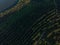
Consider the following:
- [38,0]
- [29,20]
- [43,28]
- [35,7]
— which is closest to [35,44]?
[43,28]

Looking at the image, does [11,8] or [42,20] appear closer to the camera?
[42,20]

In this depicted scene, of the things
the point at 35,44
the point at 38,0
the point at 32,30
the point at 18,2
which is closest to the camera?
the point at 35,44

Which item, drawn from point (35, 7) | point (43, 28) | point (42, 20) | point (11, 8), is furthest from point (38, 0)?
point (43, 28)

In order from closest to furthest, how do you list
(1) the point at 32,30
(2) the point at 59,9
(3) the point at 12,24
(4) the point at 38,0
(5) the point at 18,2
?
(1) the point at 32,30 → (2) the point at 59,9 → (3) the point at 12,24 → (4) the point at 38,0 → (5) the point at 18,2

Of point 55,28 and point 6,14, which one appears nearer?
point 55,28

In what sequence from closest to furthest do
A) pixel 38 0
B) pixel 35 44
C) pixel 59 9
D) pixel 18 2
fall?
1. pixel 35 44
2. pixel 59 9
3. pixel 38 0
4. pixel 18 2

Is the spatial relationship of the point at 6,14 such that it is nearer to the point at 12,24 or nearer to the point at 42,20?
the point at 12,24

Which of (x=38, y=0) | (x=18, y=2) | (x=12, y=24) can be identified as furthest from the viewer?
(x=18, y=2)

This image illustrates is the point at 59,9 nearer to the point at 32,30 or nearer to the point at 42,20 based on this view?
the point at 42,20
